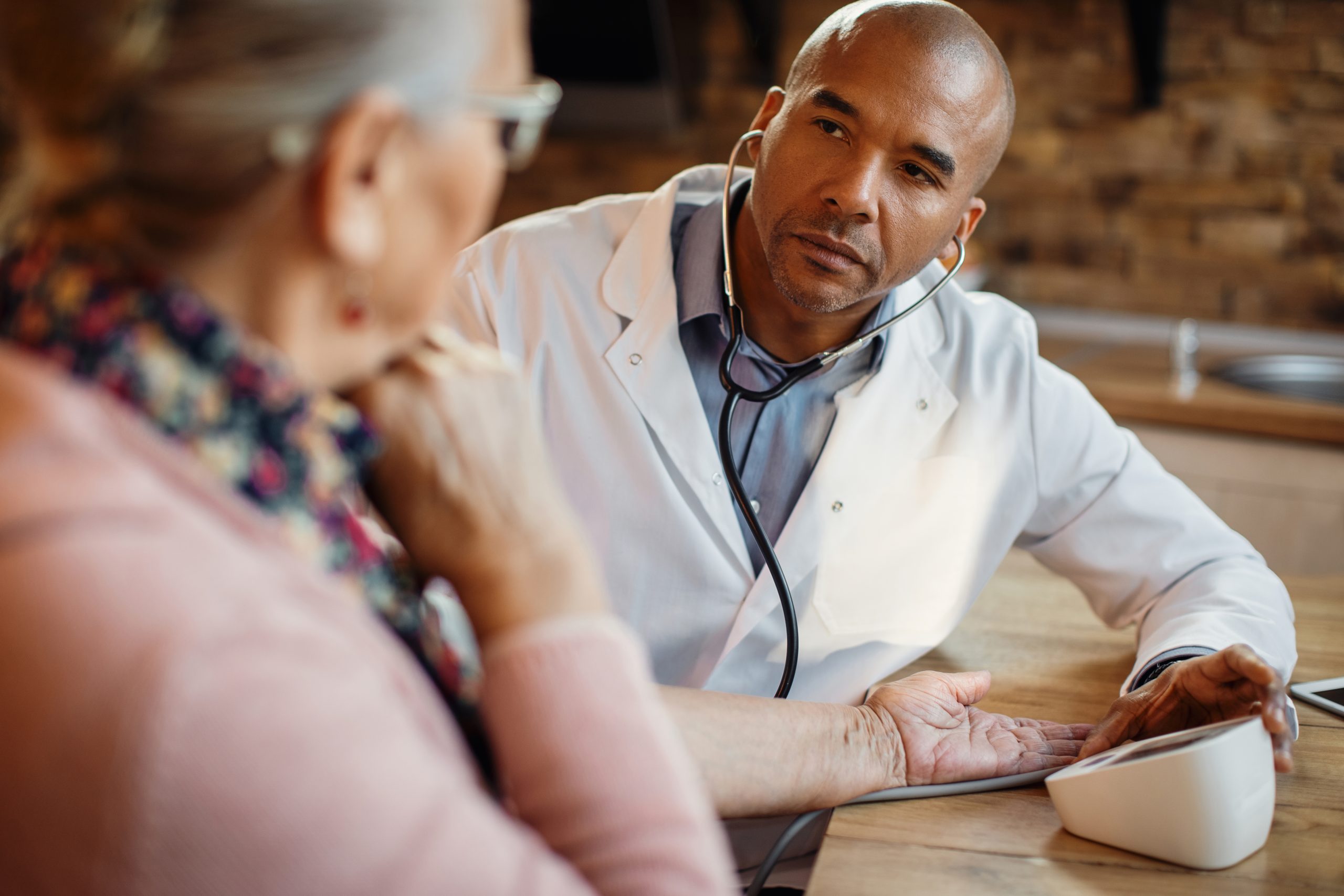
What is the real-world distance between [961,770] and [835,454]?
450 mm

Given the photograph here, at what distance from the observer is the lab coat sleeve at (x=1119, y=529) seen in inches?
48.6

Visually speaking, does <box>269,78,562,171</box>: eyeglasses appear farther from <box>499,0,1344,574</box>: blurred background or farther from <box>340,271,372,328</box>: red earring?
<box>499,0,1344,574</box>: blurred background

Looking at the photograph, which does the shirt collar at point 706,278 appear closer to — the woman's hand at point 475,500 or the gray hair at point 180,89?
the woman's hand at point 475,500

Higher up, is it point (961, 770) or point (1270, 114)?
point (961, 770)

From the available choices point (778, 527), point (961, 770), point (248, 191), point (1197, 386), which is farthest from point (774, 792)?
point (1197, 386)

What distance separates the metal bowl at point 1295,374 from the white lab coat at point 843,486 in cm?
138

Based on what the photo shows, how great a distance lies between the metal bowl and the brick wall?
190mm

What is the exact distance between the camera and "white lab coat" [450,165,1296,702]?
1.25 m

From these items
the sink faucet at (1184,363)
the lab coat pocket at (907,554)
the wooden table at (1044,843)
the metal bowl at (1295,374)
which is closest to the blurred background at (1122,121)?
the metal bowl at (1295,374)

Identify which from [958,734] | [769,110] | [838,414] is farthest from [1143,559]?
[769,110]

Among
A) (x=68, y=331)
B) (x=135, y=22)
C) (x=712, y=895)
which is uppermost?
(x=135, y=22)

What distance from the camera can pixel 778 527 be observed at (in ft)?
4.25

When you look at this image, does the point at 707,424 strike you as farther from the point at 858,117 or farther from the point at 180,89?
the point at 180,89

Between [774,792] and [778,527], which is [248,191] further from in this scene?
[778,527]
